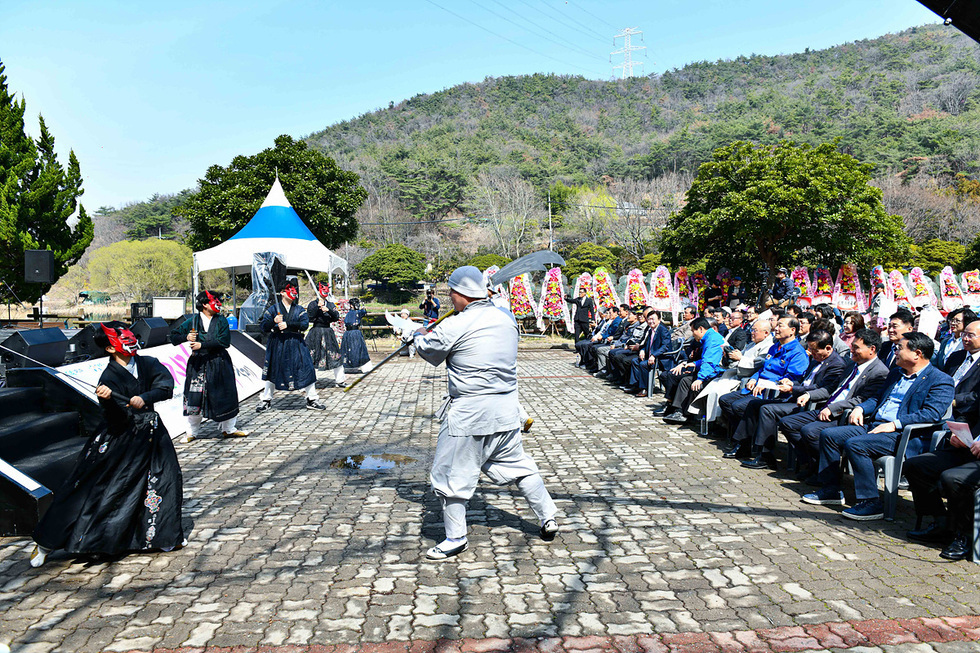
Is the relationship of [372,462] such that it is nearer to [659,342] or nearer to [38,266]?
[659,342]

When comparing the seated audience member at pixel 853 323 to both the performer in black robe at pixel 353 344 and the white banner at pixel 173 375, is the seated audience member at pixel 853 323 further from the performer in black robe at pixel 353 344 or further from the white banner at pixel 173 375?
the performer in black robe at pixel 353 344

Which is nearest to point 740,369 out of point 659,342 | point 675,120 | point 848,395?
point 848,395

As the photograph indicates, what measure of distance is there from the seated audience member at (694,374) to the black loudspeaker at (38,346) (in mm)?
7455

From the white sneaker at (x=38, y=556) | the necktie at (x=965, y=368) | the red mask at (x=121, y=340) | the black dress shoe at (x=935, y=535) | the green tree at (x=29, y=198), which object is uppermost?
the green tree at (x=29, y=198)

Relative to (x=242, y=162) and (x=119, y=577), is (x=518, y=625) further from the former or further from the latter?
(x=242, y=162)

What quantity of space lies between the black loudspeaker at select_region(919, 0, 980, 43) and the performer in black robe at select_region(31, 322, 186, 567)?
483cm

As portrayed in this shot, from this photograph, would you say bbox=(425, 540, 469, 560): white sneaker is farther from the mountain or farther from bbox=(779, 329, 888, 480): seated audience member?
the mountain

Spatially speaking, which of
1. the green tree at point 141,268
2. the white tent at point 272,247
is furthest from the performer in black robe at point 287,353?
the green tree at point 141,268

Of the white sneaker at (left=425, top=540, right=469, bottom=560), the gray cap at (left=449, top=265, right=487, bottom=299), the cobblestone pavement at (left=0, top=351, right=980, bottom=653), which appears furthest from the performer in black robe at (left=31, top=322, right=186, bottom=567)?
the gray cap at (left=449, top=265, right=487, bottom=299)

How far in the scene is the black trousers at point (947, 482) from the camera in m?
3.96

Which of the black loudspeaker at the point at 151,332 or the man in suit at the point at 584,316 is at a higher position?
the black loudspeaker at the point at 151,332

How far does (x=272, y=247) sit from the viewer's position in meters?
16.8

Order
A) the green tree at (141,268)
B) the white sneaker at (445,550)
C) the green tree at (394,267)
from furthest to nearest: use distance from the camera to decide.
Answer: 1. the green tree at (394,267)
2. the green tree at (141,268)
3. the white sneaker at (445,550)

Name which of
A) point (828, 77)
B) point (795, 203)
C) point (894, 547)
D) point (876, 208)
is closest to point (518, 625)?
point (894, 547)
